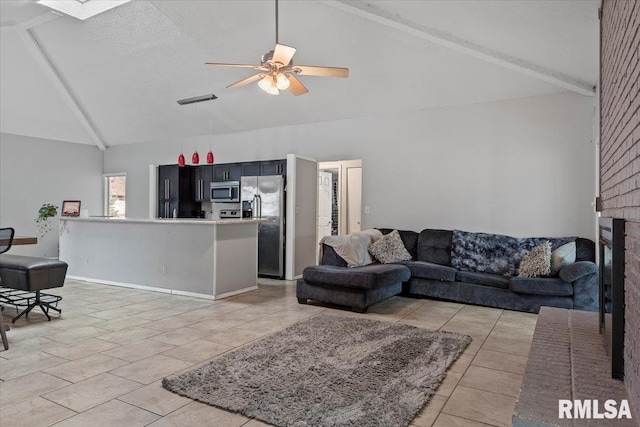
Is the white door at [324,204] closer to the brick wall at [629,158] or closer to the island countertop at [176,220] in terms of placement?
the island countertop at [176,220]

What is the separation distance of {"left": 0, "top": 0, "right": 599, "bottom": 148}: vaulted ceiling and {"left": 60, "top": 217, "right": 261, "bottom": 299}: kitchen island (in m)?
2.46

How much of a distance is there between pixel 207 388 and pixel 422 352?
5.66ft

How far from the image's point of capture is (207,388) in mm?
2582

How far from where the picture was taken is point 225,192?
7.81 m

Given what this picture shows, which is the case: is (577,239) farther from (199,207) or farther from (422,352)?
(199,207)

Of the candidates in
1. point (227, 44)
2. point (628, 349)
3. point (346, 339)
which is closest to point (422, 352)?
point (346, 339)

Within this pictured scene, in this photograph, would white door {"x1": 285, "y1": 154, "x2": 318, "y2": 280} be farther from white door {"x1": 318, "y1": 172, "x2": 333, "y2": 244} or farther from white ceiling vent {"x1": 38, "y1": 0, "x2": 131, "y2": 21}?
white ceiling vent {"x1": 38, "y1": 0, "x2": 131, "y2": 21}

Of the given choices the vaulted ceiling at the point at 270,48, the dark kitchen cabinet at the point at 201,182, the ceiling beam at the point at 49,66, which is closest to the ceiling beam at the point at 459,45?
the vaulted ceiling at the point at 270,48

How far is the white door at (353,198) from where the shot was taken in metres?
8.30

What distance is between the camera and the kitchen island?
532 cm

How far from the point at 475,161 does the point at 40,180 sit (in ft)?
28.9

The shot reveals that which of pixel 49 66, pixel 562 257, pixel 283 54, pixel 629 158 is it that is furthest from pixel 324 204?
pixel 629 158

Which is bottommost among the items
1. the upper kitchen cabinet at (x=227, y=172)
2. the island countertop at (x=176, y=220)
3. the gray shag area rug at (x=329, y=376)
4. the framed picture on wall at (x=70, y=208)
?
the gray shag area rug at (x=329, y=376)

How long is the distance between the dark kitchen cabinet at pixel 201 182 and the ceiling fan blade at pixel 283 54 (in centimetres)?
484
